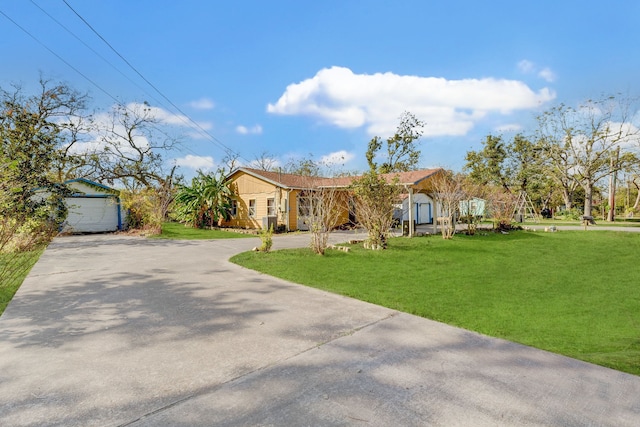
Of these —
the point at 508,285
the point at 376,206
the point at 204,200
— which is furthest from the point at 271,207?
the point at 508,285

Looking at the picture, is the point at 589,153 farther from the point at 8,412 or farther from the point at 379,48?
the point at 8,412

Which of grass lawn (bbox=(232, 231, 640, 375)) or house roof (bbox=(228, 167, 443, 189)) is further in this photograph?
house roof (bbox=(228, 167, 443, 189))

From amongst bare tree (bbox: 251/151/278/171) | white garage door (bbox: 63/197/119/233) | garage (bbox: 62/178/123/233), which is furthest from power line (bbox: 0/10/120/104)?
bare tree (bbox: 251/151/278/171)

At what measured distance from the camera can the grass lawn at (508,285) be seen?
4.32 meters

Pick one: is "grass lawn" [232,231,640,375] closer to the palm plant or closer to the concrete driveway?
the concrete driveway

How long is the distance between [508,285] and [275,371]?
251 inches

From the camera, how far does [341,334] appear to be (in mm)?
3602

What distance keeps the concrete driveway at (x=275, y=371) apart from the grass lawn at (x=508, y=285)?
0.93 m

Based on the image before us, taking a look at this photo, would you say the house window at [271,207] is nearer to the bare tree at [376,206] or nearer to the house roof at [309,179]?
the house roof at [309,179]

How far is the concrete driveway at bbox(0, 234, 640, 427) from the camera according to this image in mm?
2135

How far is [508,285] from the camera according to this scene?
23.3 ft

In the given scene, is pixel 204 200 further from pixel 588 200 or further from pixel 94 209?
pixel 588 200

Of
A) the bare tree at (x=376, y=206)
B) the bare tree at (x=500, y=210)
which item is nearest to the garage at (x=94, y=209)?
the bare tree at (x=376, y=206)

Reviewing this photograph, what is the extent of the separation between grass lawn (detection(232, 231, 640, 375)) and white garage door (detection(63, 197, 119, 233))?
46.5 feet
